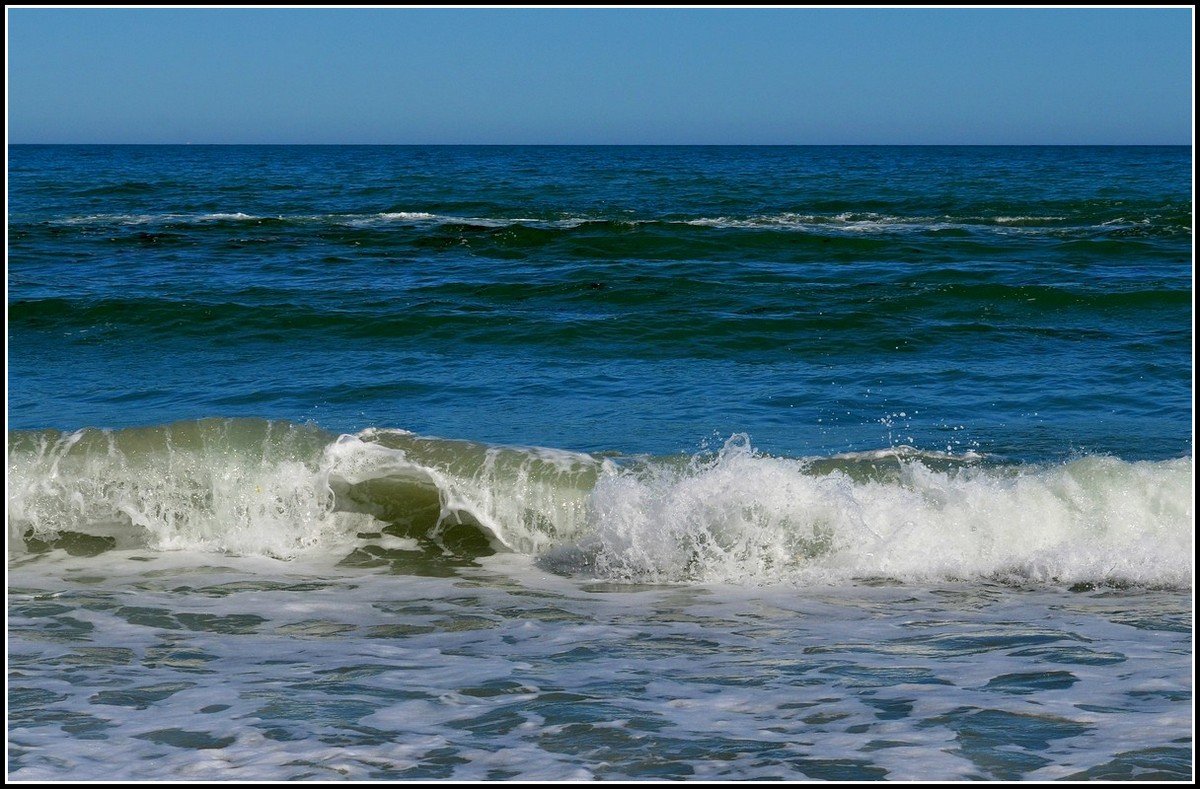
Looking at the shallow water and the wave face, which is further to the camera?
the wave face

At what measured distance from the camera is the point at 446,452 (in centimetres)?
770

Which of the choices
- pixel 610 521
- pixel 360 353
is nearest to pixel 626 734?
pixel 610 521

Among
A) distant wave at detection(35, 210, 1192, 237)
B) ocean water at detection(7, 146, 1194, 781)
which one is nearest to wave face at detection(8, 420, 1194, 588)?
ocean water at detection(7, 146, 1194, 781)

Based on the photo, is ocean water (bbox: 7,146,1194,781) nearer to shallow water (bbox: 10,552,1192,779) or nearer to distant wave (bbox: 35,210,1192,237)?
shallow water (bbox: 10,552,1192,779)

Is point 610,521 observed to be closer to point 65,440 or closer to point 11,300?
point 65,440

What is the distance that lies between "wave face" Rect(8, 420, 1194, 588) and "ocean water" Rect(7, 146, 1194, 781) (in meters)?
0.02

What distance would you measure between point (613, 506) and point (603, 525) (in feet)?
0.45

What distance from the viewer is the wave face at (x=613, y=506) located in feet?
21.2

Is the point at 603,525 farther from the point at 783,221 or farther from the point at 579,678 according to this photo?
the point at 783,221

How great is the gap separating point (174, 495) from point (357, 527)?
1.15 metres

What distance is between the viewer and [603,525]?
6.86 m

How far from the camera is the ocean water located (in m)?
4.12

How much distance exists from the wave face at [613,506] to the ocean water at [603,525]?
22 mm

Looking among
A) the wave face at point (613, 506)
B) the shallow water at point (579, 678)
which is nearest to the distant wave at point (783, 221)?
the wave face at point (613, 506)
